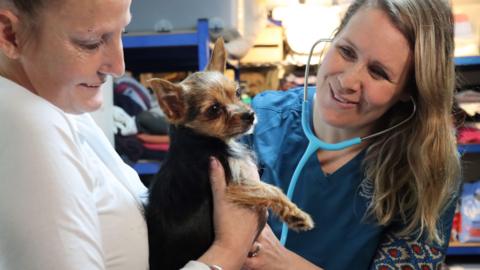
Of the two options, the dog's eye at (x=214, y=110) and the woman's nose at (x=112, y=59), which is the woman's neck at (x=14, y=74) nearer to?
the woman's nose at (x=112, y=59)

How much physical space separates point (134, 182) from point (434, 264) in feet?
2.69

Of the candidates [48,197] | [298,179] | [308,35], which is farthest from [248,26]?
[48,197]

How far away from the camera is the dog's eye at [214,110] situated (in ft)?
3.30

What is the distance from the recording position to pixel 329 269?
1.23 metres

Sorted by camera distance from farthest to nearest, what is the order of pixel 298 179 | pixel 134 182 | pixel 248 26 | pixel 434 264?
1. pixel 248 26
2. pixel 298 179
3. pixel 434 264
4. pixel 134 182

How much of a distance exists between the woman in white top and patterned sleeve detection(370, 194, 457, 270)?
2.37ft

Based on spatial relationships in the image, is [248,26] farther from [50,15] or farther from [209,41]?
[50,15]

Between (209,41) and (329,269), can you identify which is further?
(209,41)

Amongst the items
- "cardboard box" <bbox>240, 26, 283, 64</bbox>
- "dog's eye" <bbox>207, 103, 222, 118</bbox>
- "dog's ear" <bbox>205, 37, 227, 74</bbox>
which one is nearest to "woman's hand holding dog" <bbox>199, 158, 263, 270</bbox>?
"dog's eye" <bbox>207, 103, 222, 118</bbox>

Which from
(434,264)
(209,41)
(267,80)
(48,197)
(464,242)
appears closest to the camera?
(48,197)

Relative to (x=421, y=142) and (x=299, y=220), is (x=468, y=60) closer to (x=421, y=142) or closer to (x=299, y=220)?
(x=421, y=142)

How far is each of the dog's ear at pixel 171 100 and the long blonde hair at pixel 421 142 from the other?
1.70 feet

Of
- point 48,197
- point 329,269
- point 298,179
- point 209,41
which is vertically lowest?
point 329,269

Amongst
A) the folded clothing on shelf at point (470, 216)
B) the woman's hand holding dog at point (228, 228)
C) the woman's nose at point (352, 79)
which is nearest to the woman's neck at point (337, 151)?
the woman's nose at point (352, 79)
